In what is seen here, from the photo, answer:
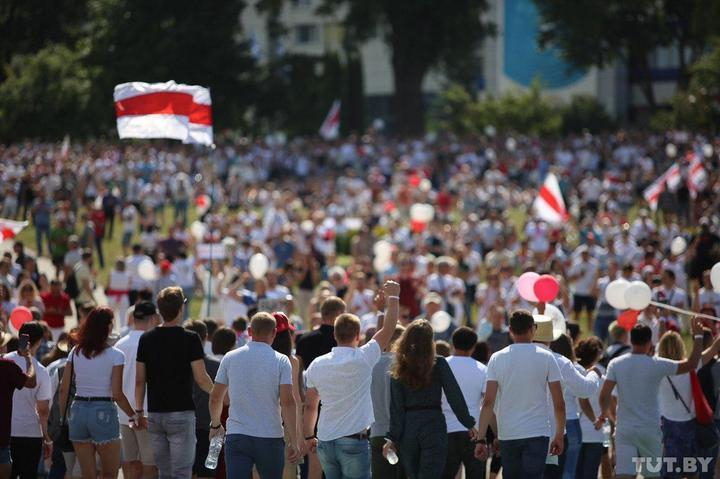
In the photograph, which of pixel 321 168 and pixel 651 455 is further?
pixel 321 168

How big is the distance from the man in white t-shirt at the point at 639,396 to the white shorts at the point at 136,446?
338 centimetres

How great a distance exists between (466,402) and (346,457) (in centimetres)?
112

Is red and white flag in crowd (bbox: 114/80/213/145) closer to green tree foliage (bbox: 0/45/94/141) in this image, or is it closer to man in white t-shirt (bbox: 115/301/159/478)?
man in white t-shirt (bbox: 115/301/159/478)

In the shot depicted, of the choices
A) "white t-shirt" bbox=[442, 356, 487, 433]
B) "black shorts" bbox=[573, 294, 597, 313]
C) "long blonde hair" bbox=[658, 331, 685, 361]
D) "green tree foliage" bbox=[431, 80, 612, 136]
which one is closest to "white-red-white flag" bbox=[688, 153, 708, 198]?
"black shorts" bbox=[573, 294, 597, 313]

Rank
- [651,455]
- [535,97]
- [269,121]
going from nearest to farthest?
[651,455]
[269,121]
[535,97]

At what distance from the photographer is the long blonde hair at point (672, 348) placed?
33.1 ft

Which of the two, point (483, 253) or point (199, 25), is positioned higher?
point (199, 25)

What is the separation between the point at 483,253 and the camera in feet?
89.9

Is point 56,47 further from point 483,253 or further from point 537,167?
point 483,253

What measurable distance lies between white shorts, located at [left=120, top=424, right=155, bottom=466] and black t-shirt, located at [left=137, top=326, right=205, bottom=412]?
0.77m

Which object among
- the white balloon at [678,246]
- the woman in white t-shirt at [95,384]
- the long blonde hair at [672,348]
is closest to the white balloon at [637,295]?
the long blonde hair at [672,348]

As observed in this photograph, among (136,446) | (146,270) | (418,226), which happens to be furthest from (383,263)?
(136,446)

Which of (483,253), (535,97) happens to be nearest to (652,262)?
(483,253)

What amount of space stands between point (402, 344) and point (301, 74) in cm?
4837
